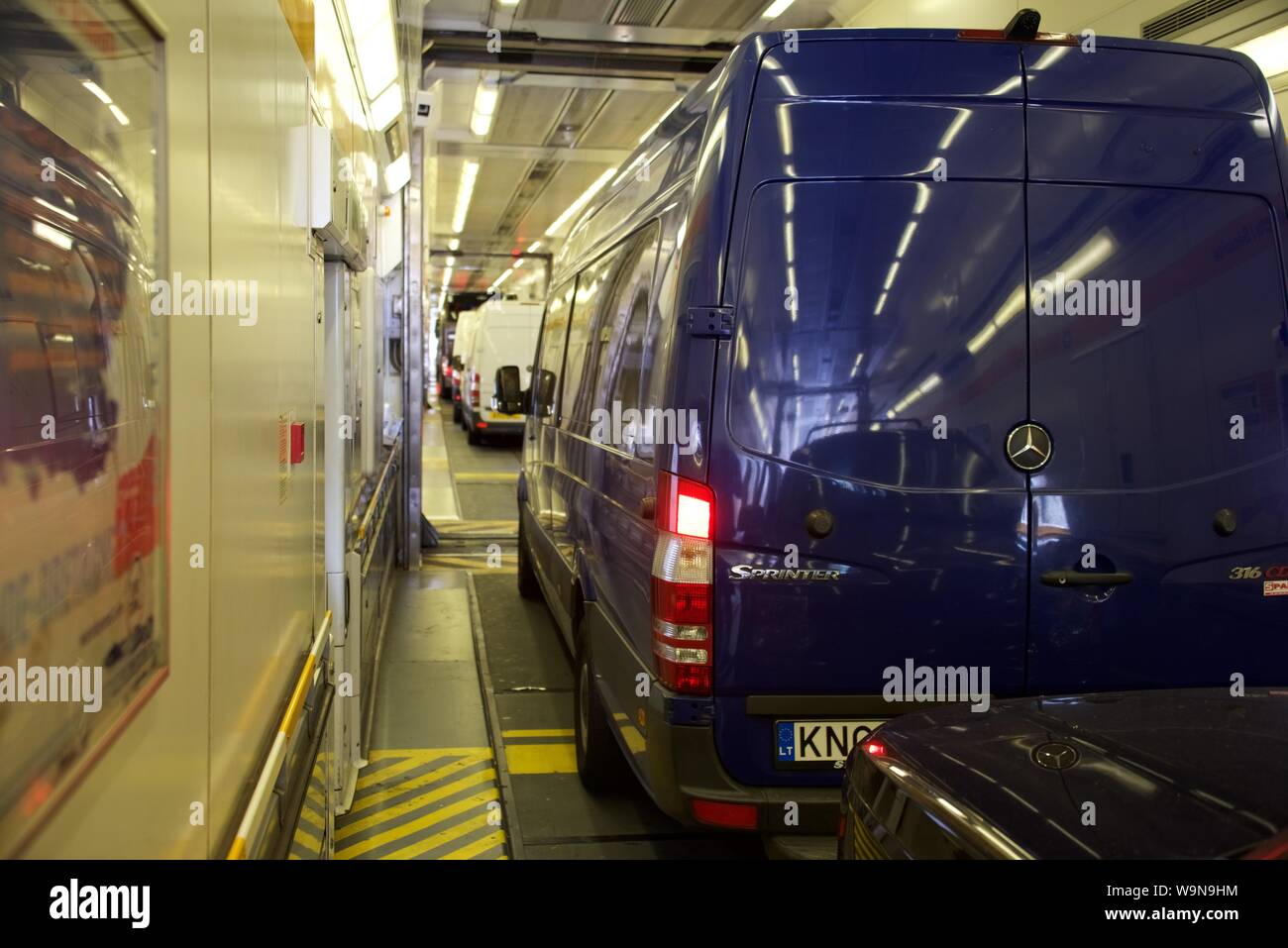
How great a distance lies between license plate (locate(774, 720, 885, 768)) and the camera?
11.8ft

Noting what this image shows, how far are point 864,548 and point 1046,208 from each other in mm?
1143

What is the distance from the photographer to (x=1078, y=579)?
3623 mm

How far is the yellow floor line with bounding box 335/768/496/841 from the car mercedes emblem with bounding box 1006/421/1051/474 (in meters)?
2.77

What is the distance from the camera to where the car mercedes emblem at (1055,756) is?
2.37 meters

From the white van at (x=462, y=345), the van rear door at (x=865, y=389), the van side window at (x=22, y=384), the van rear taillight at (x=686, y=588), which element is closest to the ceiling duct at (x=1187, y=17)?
the van rear door at (x=865, y=389)

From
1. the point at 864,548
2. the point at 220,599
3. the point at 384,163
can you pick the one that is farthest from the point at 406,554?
the point at 220,599

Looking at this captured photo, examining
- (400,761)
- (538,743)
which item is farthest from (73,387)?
(538,743)

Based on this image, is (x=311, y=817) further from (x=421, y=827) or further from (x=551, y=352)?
(x=551, y=352)

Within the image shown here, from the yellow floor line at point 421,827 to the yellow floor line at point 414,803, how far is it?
0.32 feet

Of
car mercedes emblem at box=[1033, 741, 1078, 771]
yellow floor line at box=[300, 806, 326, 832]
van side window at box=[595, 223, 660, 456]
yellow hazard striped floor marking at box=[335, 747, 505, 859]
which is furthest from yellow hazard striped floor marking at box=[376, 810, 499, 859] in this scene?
car mercedes emblem at box=[1033, 741, 1078, 771]

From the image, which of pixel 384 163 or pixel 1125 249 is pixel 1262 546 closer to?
pixel 1125 249
